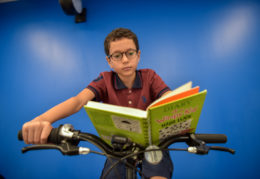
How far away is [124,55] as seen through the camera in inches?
27.2

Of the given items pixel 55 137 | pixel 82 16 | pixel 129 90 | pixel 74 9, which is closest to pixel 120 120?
pixel 55 137

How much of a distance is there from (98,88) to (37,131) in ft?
1.52

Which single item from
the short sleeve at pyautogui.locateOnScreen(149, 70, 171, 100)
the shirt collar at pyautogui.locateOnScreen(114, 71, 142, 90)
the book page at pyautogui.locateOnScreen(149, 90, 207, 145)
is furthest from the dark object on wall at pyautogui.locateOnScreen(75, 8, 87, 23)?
the book page at pyautogui.locateOnScreen(149, 90, 207, 145)

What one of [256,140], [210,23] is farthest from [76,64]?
[256,140]

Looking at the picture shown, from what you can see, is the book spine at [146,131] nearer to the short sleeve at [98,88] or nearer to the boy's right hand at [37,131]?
the boy's right hand at [37,131]

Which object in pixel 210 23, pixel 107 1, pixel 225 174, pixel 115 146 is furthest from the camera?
pixel 107 1

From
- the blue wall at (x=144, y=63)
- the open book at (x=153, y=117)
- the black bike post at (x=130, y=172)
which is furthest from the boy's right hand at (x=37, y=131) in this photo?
the blue wall at (x=144, y=63)

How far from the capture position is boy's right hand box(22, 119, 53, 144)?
0.41 meters

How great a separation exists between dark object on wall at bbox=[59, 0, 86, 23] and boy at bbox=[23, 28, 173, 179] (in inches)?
32.6

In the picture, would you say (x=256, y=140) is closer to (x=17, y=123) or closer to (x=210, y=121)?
(x=210, y=121)

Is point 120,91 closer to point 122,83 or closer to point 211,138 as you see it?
point 122,83

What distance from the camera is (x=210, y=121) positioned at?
3.97 ft

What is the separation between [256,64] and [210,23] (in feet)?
1.99

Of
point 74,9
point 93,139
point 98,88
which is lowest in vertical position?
point 93,139
